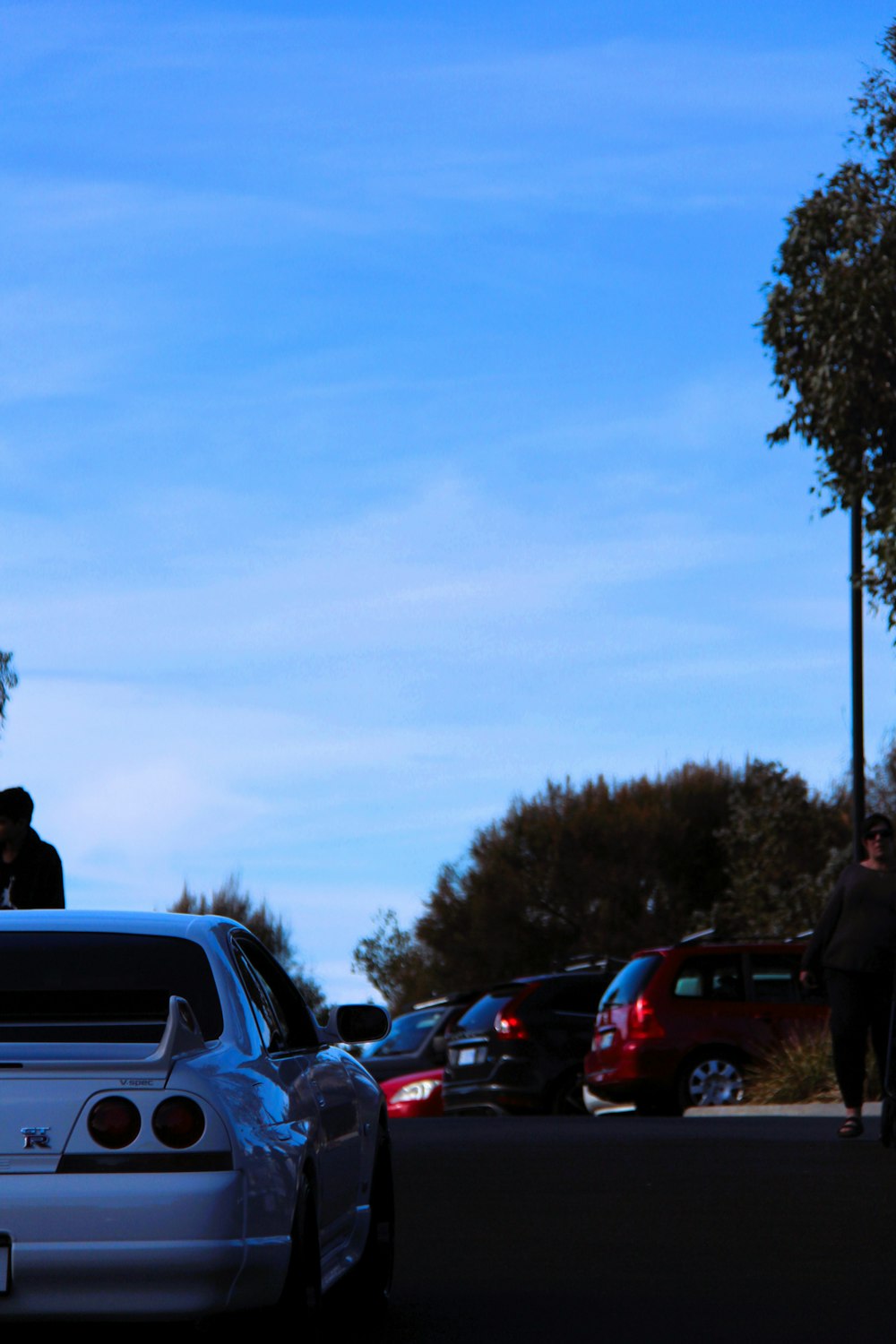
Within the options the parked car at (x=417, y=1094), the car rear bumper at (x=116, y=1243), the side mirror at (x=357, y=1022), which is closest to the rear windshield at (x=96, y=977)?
the car rear bumper at (x=116, y=1243)

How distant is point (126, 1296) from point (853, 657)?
25736 mm

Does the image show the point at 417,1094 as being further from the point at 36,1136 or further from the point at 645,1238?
the point at 36,1136

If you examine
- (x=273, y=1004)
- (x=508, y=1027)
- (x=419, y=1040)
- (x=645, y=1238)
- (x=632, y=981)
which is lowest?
(x=645, y=1238)

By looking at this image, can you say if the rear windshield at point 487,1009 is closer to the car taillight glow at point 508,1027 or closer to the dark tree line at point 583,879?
the car taillight glow at point 508,1027

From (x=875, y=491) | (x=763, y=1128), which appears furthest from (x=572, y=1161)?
(x=875, y=491)

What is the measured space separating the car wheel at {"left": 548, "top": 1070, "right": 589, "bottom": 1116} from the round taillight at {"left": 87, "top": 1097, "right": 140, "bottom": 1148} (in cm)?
1843

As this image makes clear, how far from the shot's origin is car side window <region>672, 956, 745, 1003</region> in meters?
21.3

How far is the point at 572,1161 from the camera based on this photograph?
1376 centimetres

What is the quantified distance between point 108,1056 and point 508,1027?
17577 millimetres

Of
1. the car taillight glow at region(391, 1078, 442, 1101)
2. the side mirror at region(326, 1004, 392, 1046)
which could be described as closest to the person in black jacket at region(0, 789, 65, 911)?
the side mirror at region(326, 1004, 392, 1046)

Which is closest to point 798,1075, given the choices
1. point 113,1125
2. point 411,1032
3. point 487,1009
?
point 487,1009

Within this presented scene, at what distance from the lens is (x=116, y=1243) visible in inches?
208

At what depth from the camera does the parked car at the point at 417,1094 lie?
26188mm

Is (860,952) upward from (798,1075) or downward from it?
upward
